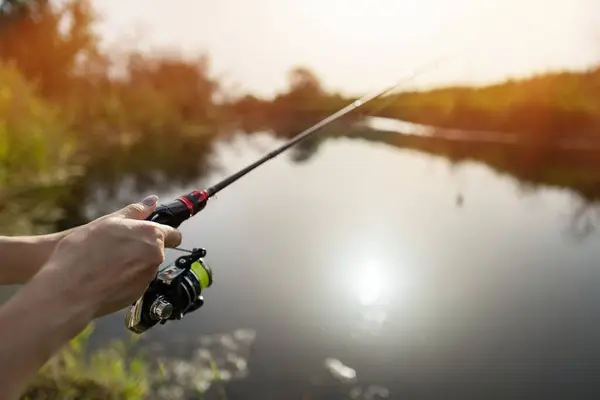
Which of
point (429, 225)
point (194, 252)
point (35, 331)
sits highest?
point (429, 225)

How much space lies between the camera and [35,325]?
1.02 meters

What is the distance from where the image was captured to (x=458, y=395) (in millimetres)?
4426

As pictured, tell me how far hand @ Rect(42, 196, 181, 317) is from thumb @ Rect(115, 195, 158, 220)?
4.3 inches

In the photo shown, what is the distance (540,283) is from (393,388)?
8.96 feet

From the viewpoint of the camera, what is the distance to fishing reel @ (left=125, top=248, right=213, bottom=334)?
1.57 meters

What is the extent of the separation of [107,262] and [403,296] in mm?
5263

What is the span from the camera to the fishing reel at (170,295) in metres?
1.57

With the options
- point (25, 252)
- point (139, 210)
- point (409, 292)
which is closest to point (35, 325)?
point (139, 210)

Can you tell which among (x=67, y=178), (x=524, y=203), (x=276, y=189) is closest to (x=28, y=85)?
(x=67, y=178)

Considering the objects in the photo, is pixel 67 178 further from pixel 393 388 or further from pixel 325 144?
pixel 325 144

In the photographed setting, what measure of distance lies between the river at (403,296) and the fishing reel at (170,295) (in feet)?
8.77

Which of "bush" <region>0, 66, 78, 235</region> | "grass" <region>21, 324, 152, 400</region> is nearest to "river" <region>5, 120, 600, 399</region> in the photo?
"grass" <region>21, 324, 152, 400</region>

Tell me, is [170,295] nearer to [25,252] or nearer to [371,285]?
[25,252]

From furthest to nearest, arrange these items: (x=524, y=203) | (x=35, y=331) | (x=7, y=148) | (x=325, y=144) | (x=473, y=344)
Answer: (x=325, y=144)
(x=524, y=203)
(x=7, y=148)
(x=473, y=344)
(x=35, y=331)
